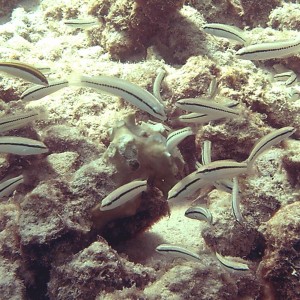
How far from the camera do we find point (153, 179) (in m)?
4.59

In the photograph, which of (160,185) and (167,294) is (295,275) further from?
(160,185)

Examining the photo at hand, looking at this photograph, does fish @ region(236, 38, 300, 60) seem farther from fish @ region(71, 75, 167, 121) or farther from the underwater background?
fish @ region(71, 75, 167, 121)

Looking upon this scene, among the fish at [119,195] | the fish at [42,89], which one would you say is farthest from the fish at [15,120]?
the fish at [119,195]

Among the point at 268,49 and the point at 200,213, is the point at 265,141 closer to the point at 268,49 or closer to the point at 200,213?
the point at 200,213

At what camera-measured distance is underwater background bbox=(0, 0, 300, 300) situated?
149 inches

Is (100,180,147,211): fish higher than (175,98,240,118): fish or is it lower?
lower

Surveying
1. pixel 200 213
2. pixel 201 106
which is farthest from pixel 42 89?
pixel 200 213

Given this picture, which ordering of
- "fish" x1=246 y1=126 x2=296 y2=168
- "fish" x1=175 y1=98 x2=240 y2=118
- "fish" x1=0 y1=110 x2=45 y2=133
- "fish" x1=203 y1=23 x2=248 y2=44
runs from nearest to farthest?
"fish" x1=246 y1=126 x2=296 y2=168, "fish" x1=175 y1=98 x2=240 y2=118, "fish" x1=0 y1=110 x2=45 y2=133, "fish" x1=203 y1=23 x2=248 y2=44

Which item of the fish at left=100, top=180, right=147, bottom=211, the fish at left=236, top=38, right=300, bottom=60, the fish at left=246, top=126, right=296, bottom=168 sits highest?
the fish at left=236, top=38, right=300, bottom=60

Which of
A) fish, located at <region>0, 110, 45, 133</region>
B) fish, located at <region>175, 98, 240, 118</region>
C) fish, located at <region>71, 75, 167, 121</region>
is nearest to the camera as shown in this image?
fish, located at <region>71, 75, 167, 121</region>

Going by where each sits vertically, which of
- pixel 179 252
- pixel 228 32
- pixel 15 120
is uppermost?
pixel 228 32

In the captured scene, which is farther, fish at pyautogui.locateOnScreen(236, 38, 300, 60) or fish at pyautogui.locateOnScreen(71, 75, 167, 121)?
fish at pyautogui.locateOnScreen(236, 38, 300, 60)

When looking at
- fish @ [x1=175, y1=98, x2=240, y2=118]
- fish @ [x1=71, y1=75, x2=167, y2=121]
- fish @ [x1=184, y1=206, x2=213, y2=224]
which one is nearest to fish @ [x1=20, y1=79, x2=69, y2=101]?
fish @ [x1=71, y1=75, x2=167, y2=121]

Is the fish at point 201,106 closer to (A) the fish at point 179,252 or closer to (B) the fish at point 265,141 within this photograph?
(B) the fish at point 265,141
